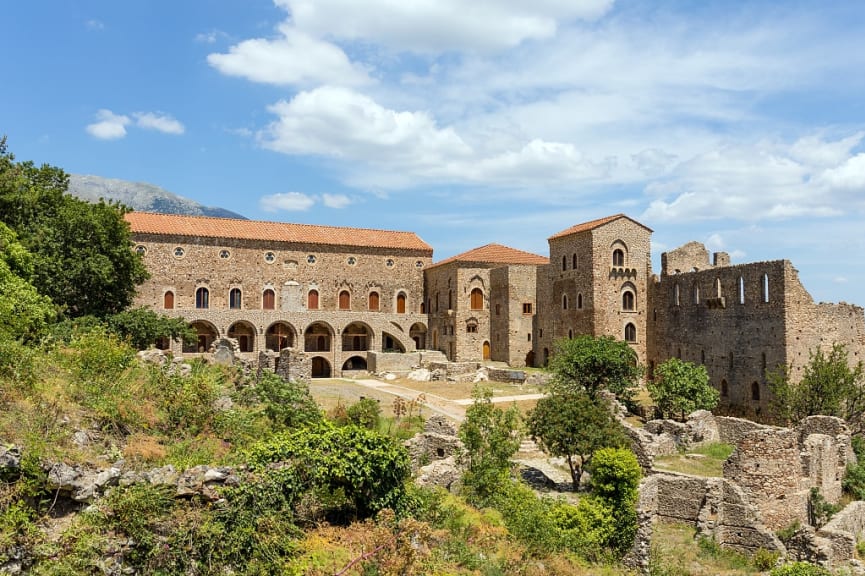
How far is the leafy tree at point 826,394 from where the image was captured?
2619 centimetres

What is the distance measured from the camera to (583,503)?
1560cm

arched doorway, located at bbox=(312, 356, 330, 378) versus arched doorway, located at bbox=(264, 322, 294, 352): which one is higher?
arched doorway, located at bbox=(264, 322, 294, 352)

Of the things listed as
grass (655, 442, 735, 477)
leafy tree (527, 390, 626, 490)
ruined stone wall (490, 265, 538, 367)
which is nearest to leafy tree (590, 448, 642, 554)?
leafy tree (527, 390, 626, 490)

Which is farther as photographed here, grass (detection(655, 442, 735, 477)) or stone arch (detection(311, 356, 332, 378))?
stone arch (detection(311, 356, 332, 378))

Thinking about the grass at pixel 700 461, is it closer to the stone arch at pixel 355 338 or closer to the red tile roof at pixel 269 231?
the stone arch at pixel 355 338

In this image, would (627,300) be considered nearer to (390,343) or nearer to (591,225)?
(591,225)

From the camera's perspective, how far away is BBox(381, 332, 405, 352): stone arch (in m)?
47.5

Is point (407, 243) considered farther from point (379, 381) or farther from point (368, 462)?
point (368, 462)

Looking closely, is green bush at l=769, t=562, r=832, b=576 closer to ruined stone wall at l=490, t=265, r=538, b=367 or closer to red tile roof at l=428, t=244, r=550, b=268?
ruined stone wall at l=490, t=265, r=538, b=367

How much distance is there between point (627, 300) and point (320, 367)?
22.2m

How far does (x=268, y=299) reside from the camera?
156 feet

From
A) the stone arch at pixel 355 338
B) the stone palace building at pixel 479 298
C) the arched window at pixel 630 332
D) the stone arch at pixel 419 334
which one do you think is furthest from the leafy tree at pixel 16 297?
the stone arch at pixel 419 334

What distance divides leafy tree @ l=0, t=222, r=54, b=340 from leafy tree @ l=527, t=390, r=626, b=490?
45.6 ft

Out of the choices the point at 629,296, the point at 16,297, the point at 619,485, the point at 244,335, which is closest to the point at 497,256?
the point at 629,296
